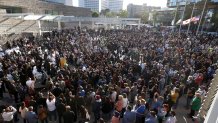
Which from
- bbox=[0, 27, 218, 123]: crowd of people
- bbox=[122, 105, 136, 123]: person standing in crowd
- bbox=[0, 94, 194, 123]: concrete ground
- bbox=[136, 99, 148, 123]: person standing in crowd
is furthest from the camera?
bbox=[0, 94, 194, 123]: concrete ground

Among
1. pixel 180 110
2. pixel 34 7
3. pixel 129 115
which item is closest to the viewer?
pixel 129 115

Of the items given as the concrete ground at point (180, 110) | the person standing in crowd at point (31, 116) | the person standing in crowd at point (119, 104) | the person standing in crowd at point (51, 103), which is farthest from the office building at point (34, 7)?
the person standing in crowd at point (119, 104)

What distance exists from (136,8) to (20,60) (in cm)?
15462

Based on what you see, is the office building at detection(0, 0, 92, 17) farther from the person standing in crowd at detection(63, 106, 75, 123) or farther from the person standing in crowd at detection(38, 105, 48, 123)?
the person standing in crowd at detection(63, 106, 75, 123)

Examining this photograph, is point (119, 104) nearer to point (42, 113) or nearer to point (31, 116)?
point (42, 113)

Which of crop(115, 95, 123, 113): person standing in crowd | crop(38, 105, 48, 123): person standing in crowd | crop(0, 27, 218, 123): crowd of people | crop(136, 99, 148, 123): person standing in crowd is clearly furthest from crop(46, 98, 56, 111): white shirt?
crop(136, 99, 148, 123): person standing in crowd

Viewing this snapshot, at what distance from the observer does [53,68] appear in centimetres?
1462

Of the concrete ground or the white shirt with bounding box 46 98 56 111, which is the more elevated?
the white shirt with bounding box 46 98 56 111

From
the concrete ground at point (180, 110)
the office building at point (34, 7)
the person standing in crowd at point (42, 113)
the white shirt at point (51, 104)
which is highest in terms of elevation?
the office building at point (34, 7)

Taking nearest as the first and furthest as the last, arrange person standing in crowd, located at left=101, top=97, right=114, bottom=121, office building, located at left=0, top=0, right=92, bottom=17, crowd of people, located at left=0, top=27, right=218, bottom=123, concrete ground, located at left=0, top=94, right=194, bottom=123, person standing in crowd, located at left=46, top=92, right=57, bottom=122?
crowd of people, located at left=0, top=27, right=218, bottom=123, person standing in crowd, located at left=46, top=92, right=57, bottom=122, person standing in crowd, located at left=101, top=97, right=114, bottom=121, concrete ground, located at left=0, top=94, right=194, bottom=123, office building, located at left=0, top=0, right=92, bottom=17

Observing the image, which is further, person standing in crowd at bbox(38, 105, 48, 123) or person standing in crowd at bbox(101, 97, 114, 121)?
person standing in crowd at bbox(101, 97, 114, 121)

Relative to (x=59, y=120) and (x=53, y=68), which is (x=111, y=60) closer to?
(x=53, y=68)

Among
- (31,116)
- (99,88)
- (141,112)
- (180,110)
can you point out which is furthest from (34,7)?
(141,112)

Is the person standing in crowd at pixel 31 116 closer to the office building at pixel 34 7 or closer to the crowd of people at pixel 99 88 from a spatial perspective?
the crowd of people at pixel 99 88
